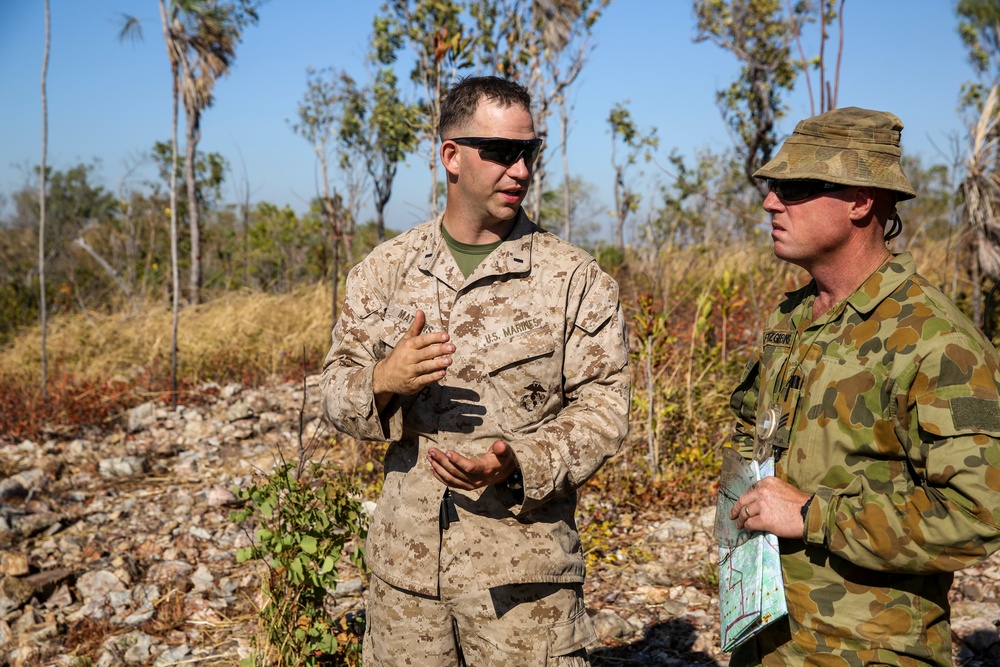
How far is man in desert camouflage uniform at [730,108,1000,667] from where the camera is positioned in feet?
4.56

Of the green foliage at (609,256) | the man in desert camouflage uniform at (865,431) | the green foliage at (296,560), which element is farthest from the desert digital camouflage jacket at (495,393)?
the green foliage at (609,256)

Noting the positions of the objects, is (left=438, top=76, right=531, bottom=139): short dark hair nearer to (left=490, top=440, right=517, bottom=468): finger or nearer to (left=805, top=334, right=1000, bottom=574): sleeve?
(left=490, top=440, right=517, bottom=468): finger

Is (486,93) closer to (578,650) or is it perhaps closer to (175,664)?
(578,650)

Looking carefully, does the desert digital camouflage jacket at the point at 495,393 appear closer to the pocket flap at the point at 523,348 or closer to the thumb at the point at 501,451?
the pocket flap at the point at 523,348

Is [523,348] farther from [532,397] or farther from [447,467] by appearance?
[447,467]

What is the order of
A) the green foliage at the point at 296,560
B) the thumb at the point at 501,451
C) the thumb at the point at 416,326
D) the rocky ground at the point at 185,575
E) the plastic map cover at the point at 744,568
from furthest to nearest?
the rocky ground at the point at 185,575, the green foliage at the point at 296,560, the thumb at the point at 416,326, the thumb at the point at 501,451, the plastic map cover at the point at 744,568

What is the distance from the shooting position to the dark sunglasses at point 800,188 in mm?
1638

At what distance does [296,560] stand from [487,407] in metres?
1.11

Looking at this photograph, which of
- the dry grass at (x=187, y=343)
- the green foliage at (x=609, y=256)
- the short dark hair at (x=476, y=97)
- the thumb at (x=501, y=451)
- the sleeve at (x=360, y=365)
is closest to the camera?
the thumb at (x=501, y=451)

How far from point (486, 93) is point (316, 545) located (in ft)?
5.25

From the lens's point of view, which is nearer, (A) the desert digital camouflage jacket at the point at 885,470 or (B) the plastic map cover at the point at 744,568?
(A) the desert digital camouflage jacket at the point at 885,470

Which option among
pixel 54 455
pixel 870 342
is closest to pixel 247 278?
pixel 54 455

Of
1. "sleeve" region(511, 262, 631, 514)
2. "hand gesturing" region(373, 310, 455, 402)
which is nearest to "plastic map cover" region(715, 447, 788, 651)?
"sleeve" region(511, 262, 631, 514)

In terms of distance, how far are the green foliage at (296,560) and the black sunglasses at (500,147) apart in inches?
53.8
